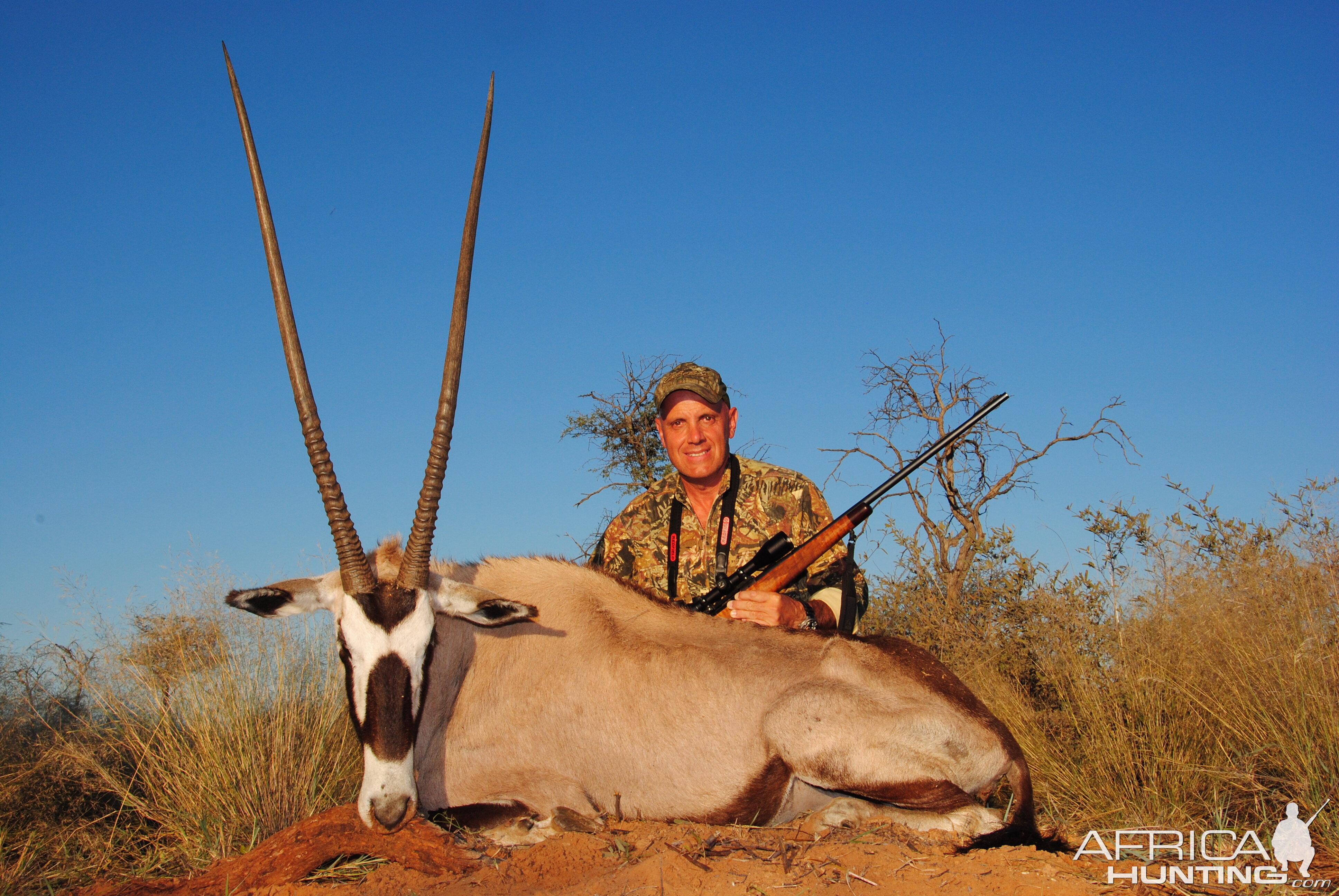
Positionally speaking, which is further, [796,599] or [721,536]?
[721,536]

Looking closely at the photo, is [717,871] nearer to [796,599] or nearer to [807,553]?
[807,553]

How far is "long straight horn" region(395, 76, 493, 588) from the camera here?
4277 mm

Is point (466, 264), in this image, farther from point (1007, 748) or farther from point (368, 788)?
point (1007, 748)

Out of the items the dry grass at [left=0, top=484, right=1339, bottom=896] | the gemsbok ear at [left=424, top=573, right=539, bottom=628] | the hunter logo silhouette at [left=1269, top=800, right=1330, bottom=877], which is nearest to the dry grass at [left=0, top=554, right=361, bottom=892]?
the dry grass at [left=0, top=484, right=1339, bottom=896]

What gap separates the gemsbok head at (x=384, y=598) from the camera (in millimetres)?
3918

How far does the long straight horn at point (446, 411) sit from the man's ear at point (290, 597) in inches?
Result: 16.0

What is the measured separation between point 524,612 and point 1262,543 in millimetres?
7671

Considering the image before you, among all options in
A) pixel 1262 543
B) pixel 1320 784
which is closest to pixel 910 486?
pixel 1262 543

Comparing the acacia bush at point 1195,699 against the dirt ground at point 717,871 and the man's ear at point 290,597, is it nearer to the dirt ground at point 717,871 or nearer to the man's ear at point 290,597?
the dirt ground at point 717,871

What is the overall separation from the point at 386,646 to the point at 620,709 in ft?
3.91

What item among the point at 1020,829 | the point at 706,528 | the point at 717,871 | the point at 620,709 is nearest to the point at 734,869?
the point at 717,871

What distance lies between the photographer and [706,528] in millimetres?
6641

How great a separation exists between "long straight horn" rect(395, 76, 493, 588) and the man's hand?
187 centimetres

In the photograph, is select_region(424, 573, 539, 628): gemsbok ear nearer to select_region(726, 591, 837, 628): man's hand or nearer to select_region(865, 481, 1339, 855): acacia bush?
select_region(726, 591, 837, 628): man's hand
